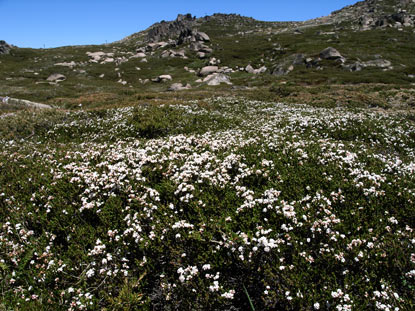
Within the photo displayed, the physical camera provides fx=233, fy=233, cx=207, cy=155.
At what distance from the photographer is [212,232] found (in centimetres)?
482

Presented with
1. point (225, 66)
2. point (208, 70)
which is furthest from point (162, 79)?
point (225, 66)

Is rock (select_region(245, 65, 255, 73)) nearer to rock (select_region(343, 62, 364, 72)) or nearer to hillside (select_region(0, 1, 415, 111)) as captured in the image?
hillside (select_region(0, 1, 415, 111))

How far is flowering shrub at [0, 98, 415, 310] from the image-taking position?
390 cm

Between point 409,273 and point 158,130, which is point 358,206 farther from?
point 158,130

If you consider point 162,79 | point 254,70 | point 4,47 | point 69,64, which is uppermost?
point 4,47

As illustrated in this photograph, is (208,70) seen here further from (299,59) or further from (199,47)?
(199,47)

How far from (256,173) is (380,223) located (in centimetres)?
307

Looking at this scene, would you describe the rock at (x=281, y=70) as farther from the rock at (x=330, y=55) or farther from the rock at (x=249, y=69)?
the rock at (x=330, y=55)

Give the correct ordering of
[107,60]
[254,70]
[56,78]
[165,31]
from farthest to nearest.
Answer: [165,31], [107,60], [254,70], [56,78]

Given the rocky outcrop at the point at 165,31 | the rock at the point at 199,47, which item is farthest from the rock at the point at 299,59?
the rocky outcrop at the point at 165,31

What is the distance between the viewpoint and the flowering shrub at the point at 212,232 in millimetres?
3900

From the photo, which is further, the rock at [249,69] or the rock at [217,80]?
the rock at [249,69]

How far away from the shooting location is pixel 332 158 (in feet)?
25.0

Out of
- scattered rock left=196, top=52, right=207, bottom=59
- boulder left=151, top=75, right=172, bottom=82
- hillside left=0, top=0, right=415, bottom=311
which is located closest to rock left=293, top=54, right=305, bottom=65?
boulder left=151, top=75, right=172, bottom=82
